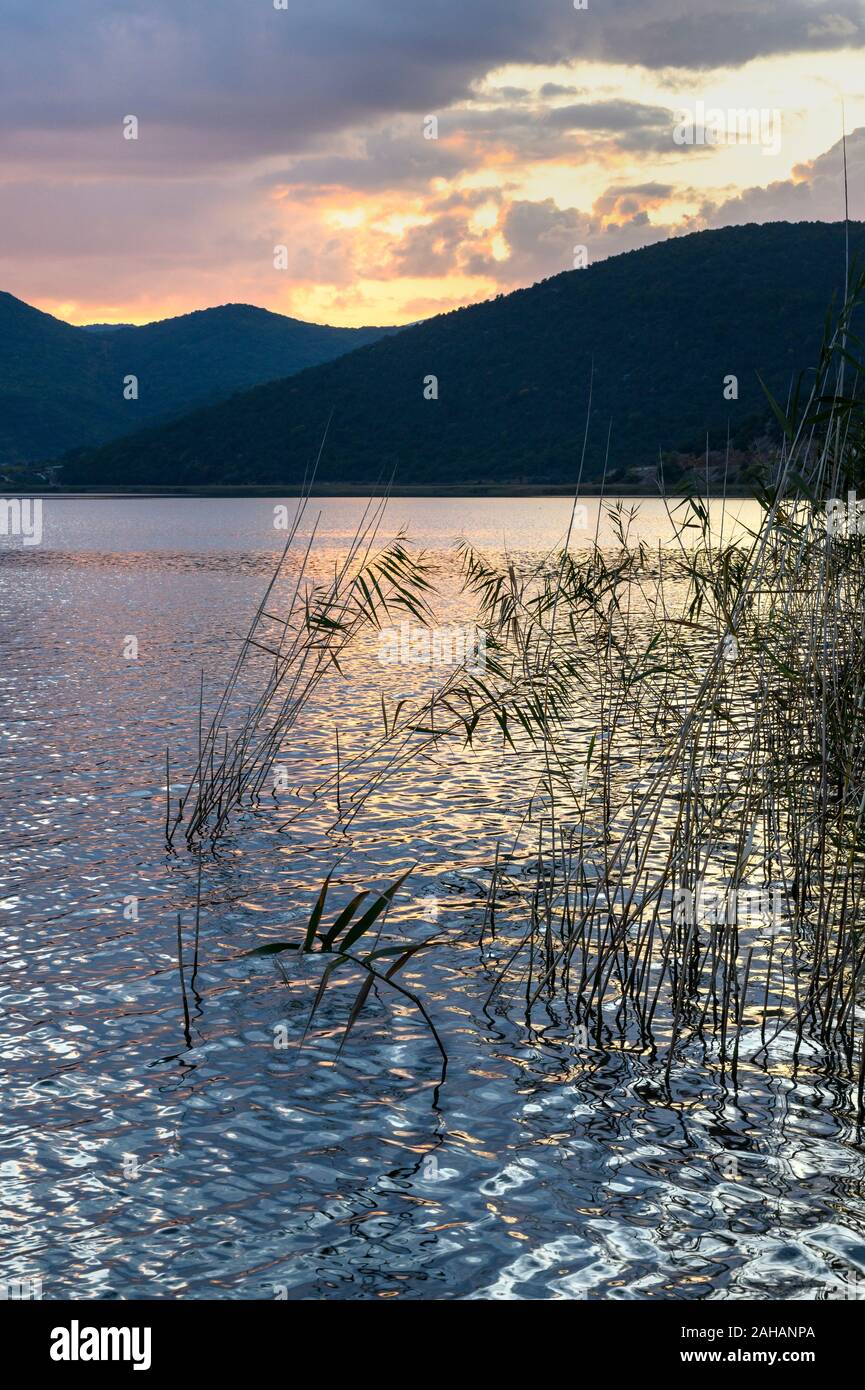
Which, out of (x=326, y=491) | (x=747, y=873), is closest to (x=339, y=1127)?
(x=747, y=873)

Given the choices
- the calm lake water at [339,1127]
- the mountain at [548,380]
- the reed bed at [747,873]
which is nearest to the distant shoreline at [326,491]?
the mountain at [548,380]

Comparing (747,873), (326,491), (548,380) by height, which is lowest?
(747,873)

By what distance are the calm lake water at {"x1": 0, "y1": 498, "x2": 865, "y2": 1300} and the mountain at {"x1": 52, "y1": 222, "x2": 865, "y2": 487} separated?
74974mm

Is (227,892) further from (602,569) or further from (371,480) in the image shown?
(371,480)

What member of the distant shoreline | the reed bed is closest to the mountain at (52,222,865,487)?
the distant shoreline

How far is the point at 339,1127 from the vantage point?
5.38 metres

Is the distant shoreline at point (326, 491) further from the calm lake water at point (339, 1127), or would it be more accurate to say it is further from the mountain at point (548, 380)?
the calm lake water at point (339, 1127)

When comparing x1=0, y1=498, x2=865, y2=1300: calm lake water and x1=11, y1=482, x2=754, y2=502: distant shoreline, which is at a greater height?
x1=11, y1=482, x2=754, y2=502: distant shoreline

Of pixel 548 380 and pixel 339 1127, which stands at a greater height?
pixel 548 380

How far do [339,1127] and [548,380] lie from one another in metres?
115

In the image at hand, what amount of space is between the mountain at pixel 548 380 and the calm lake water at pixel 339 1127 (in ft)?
246

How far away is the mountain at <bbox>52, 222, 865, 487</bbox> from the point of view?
96.2 m

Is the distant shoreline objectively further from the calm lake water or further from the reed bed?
the calm lake water

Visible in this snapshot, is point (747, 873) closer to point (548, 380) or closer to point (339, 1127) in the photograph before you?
point (339, 1127)
